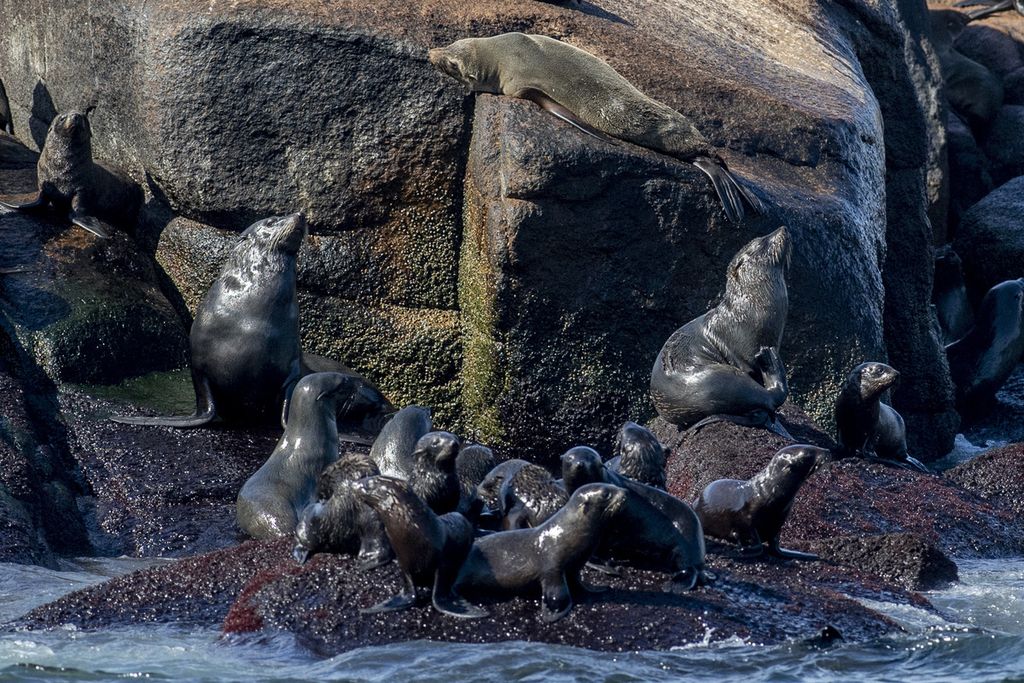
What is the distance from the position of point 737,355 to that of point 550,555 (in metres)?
4.19

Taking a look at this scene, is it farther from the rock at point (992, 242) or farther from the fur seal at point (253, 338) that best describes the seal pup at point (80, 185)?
the rock at point (992, 242)

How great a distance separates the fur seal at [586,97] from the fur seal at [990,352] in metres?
5.00

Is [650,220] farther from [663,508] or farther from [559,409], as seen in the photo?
[663,508]

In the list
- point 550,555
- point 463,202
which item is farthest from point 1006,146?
point 550,555

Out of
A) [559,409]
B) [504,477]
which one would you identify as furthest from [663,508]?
[559,409]

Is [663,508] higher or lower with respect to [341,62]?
lower

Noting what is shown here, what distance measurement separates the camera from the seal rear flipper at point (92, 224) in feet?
36.6

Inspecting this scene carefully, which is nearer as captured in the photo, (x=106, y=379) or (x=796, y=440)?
(x=796, y=440)

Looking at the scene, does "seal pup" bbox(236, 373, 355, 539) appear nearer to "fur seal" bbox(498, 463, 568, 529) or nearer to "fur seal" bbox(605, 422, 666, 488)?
"fur seal" bbox(498, 463, 568, 529)

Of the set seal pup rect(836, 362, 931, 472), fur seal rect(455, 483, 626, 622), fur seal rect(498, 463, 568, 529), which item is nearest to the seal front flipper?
seal pup rect(836, 362, 931, 472)

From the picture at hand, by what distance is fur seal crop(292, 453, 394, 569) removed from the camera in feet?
19.0

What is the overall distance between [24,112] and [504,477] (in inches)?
329

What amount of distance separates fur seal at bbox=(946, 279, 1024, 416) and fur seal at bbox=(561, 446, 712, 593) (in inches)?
372

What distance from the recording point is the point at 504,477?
688 centimetres
